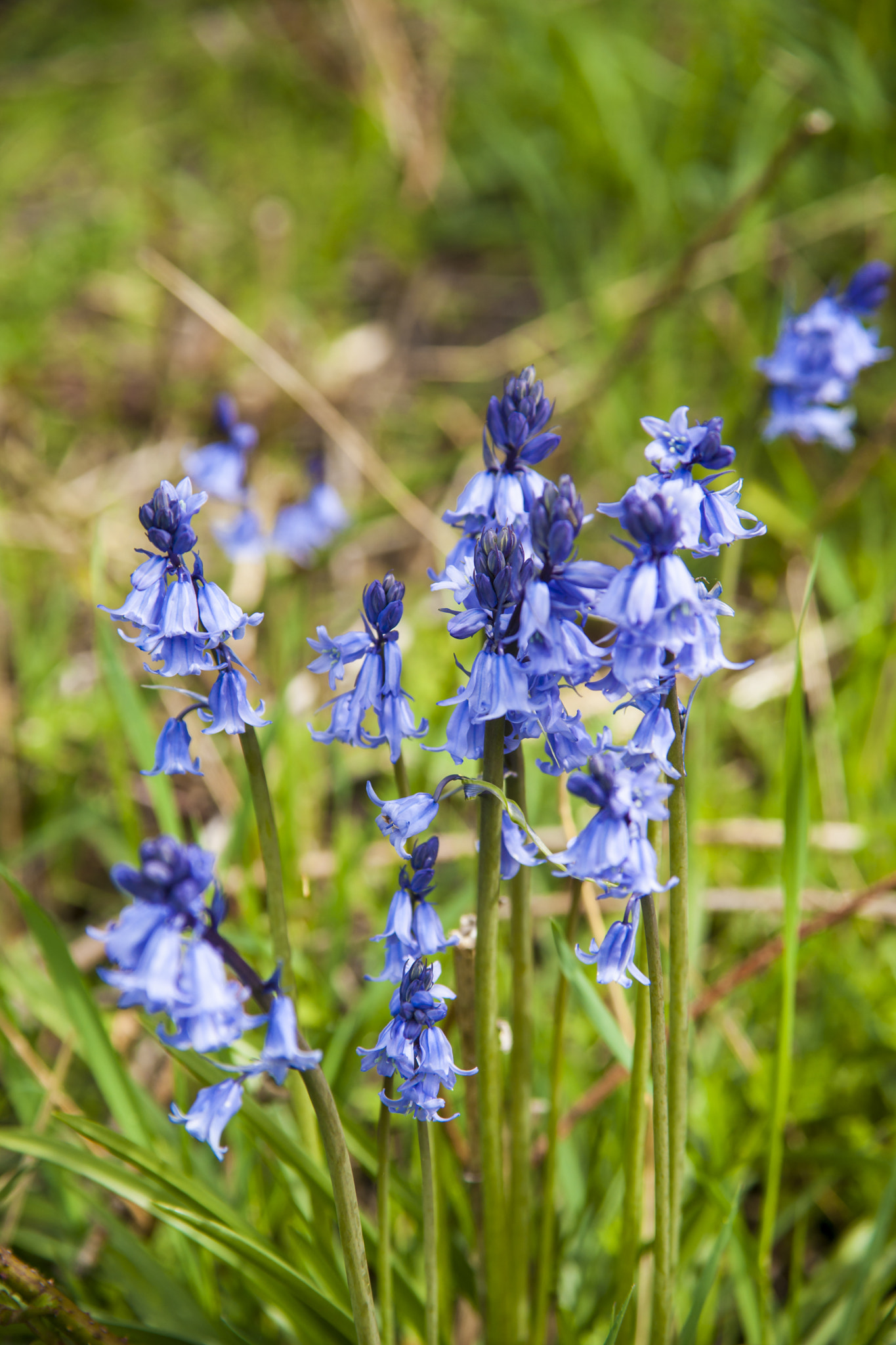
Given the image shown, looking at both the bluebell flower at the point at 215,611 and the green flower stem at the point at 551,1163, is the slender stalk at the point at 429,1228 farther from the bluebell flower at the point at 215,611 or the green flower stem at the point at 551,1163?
the bluebell flower at the point at 215,611

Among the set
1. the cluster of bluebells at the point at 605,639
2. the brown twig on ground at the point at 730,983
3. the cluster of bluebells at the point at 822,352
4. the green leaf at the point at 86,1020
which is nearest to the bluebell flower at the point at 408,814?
the cluster of bluebells at the point at 605,639

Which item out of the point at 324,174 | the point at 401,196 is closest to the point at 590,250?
the point at 401,196

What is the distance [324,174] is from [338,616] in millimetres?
4397

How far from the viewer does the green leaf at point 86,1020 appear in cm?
229

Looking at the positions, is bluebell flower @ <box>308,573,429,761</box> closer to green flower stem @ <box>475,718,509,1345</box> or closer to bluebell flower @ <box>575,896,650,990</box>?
green flower stem @ <box>475,718,509,1345</box>

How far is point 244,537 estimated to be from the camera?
450 centimetres

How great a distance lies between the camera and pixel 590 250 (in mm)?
7219

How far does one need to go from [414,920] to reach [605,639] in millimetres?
560

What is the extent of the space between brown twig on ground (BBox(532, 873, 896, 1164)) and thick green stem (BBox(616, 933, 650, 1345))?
0.43 metres

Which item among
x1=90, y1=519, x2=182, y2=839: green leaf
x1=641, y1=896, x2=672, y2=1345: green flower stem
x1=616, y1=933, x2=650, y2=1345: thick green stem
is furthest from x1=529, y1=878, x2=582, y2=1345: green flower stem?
x1=90, y1=519, x2=182, y2=839: green leaf

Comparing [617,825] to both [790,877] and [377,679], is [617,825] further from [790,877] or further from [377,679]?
[790,877]

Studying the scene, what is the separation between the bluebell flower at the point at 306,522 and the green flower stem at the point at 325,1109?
2.95 m

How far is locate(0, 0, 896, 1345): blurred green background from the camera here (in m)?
3.04

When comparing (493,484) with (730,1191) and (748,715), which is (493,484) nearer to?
(730,1191)
